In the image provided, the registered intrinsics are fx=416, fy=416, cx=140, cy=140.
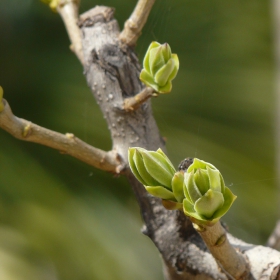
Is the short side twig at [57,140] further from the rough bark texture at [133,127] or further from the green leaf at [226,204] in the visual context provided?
the green leaf at [226,204]

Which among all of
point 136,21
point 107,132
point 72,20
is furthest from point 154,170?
point 107,132

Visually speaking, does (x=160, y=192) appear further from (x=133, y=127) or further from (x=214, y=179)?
(x=133, y=127)

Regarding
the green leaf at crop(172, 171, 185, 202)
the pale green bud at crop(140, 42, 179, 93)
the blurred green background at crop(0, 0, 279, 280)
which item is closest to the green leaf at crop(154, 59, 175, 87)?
the pale green bud at crop(140, 42, 179, 93)

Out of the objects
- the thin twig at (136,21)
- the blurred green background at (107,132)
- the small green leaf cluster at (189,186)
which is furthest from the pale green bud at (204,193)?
the blurred green background at (107,132)

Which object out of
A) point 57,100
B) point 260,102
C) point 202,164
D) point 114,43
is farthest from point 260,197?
point 202,164

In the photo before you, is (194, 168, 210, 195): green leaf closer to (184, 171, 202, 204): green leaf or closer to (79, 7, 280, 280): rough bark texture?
(184, 171, 202, 204): green leaf

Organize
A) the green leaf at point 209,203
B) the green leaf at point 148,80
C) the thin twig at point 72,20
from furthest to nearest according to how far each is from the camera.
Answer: the thin twig at point 72,20
the green leaf at point 148,80
the green leaf at point 209,203

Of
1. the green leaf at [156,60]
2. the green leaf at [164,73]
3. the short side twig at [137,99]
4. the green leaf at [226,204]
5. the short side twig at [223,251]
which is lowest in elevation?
the short side twig at [223,251]
